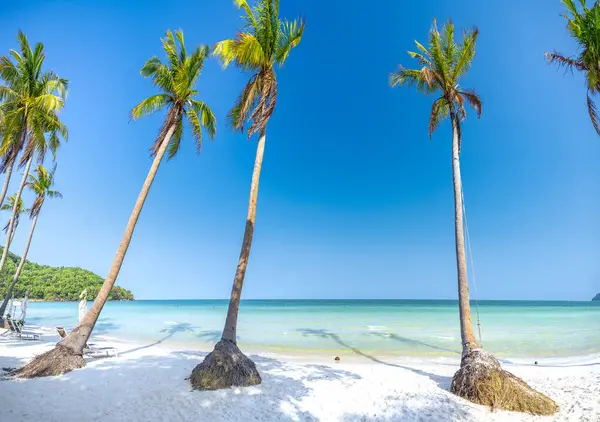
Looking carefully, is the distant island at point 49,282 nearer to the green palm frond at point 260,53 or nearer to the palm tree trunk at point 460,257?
the green palm frond at point 260,53

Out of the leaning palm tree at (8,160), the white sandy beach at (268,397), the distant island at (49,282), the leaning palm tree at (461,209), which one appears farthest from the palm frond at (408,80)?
the distant island at (49,282)

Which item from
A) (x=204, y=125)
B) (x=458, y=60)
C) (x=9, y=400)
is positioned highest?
(x=458, y=60)

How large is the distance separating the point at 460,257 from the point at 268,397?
6630 mm

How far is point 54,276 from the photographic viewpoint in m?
77.1

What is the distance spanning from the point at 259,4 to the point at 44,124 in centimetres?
1106

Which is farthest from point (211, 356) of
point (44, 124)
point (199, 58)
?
point (44, 124)

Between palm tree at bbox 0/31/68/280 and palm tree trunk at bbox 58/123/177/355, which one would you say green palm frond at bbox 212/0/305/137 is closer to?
palm tree trunk at bbox 58/123/177/355

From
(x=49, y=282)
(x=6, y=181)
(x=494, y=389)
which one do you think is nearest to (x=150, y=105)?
(x=6, y=181)

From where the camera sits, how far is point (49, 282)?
7275 centimetres

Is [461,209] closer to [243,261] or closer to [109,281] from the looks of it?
[243,261]

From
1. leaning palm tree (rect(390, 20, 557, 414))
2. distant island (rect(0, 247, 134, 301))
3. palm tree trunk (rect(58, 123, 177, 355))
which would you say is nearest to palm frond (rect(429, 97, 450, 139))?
leaning palm tree (rect(390, 20, 557, 414))

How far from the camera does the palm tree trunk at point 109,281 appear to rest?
8.84 m

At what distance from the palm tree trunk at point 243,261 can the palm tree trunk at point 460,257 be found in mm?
6146

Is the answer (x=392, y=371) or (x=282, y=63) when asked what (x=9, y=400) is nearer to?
(x=392, y=371)
